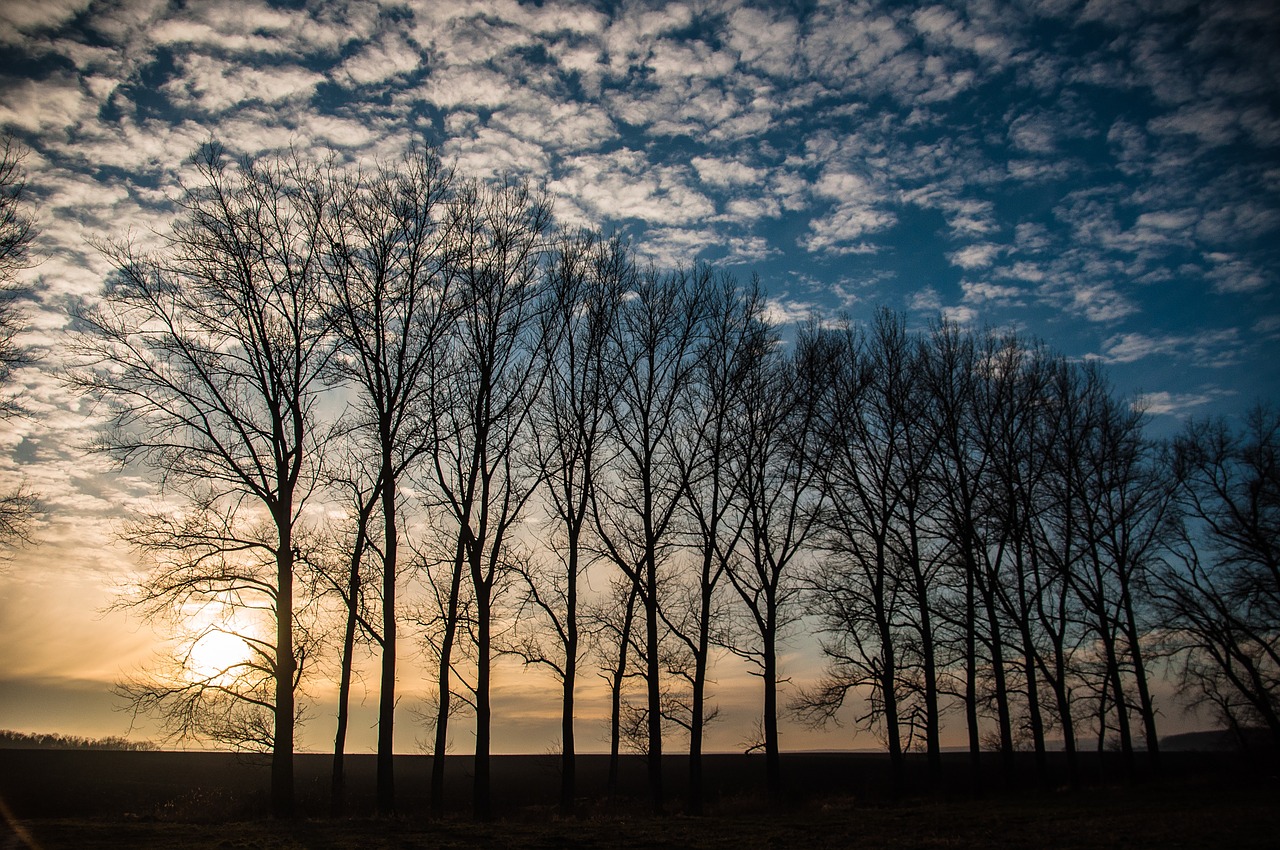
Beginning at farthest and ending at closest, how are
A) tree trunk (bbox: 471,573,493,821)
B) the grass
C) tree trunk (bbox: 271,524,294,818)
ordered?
tree trunk (bbox: 471,573,493,821) < tree trunk (bbox: 271,524,294,818) < the grass

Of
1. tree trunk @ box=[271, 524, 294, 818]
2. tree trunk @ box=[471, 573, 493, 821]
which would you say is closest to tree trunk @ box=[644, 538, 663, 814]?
tree trunk @ box=[471, 573, 493, 821]

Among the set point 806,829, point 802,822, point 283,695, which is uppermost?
point 283,695

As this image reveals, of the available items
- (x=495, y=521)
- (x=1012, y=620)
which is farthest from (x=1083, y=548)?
(x=495, y=521)

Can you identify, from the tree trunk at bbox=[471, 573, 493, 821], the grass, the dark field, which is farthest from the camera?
the tree trunk at bbox=[471, 573, 493, 821]

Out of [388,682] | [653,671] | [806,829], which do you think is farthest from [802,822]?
[388,682]

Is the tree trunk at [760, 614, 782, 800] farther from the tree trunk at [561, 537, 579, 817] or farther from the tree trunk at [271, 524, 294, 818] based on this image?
the tree trunk at [271, 524, 294, 818]

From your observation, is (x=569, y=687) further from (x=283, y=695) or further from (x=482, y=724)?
(x=283, y=695)

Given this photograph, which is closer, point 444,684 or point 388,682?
point 388,682

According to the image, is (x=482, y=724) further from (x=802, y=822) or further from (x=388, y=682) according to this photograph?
(x=802, y=822)

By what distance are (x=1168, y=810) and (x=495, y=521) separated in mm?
19200

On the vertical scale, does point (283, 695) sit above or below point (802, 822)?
above

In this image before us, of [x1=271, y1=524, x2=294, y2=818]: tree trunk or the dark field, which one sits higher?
[x1=271, y1=524, x2=294, y2=818]: tree trunk

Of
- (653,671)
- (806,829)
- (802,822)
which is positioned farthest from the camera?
(653,671)

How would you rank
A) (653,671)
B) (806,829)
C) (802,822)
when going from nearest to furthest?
1. (806,829)
2. (802,822)
3. (653,671)
